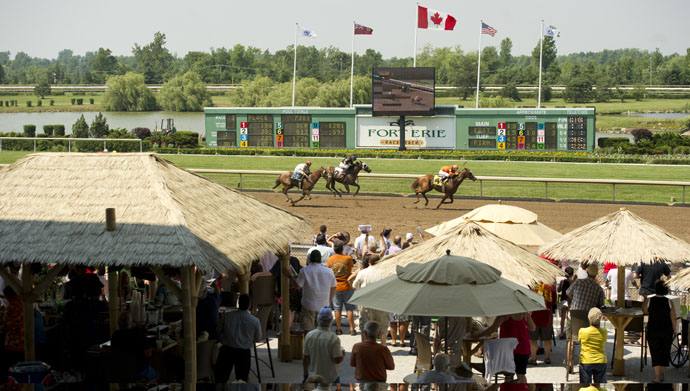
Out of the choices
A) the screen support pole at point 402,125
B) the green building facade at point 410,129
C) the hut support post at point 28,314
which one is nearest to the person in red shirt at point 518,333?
the hut support post at point 28,314

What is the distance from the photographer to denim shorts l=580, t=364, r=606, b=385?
32.8 ft

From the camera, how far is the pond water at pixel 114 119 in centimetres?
9719

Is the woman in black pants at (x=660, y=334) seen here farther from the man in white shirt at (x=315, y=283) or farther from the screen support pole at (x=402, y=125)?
the screen support pole at (x=402, y=125)

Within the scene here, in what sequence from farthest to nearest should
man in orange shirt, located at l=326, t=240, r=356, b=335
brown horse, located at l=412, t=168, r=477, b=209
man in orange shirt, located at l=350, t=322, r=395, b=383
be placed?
brown horse, located at l=412, t=168, r=477, b=209 < man in orange shirt, located at l=326, t=240, r=356, b=335 < man in orange shirt, located at l=350, t=322, r=395, b=383

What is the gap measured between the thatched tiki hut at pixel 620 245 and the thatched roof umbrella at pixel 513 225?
119 cm

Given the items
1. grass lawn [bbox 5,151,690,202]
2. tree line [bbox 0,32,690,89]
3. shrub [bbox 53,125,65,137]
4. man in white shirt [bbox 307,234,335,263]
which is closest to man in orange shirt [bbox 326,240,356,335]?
man in white shirt [bbox 307,234,335,263]

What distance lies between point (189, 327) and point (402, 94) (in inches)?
1596

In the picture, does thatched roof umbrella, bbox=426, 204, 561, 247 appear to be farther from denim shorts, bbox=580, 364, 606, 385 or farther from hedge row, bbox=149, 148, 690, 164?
hedge row, bbox=149, 148, 690, 164

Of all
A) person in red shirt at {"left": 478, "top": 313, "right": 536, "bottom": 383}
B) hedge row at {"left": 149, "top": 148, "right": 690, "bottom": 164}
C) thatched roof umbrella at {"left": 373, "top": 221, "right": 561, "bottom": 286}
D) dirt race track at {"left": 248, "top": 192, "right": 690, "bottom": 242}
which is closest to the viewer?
person in red shirt at {"left": 478, "top": 313, "right": 536, "bottom": 383}

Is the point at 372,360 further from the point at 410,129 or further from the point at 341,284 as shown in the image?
the point at 410,129

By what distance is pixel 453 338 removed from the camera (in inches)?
384

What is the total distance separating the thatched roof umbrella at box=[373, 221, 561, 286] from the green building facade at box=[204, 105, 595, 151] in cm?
3787

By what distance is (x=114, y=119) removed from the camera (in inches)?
→ 4122

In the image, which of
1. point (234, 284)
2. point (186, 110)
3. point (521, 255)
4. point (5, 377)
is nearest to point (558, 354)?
point (521, 255)
